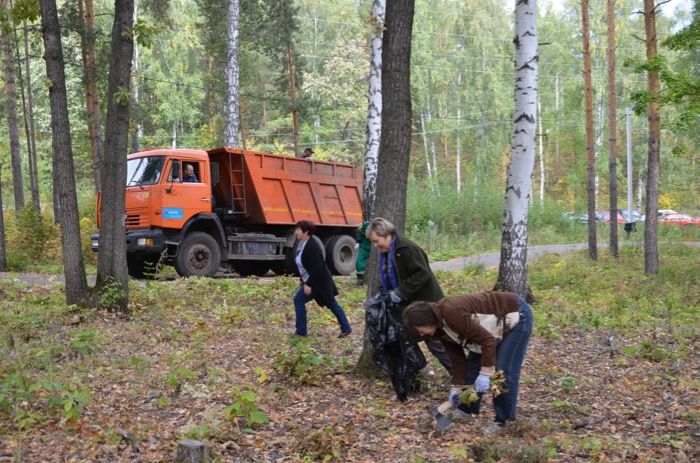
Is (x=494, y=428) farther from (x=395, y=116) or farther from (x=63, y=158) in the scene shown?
(x=63, y=158)

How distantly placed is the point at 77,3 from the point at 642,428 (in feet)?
59.7

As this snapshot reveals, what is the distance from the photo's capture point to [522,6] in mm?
10516

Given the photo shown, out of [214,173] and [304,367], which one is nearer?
[304,367]

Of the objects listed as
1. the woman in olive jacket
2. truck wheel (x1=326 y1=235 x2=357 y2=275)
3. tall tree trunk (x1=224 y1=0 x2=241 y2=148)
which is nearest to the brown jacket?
the woman in olive jacket

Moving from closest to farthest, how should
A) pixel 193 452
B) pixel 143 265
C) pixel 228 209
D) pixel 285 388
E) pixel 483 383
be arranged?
pixel 193 452 < pixel 483 383 < pixel 285 388 < pixel 143 265 < pixel 228 209

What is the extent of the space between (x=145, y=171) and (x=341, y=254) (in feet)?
18.7

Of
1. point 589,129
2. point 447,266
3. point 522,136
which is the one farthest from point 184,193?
point 589,129

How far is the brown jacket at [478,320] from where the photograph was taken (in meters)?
5.20

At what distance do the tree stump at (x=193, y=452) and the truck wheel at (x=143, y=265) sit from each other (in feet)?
35.9

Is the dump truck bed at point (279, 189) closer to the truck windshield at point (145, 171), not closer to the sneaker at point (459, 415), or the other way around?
the truck windshield at point (145, 171)

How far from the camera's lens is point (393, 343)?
6.41 m

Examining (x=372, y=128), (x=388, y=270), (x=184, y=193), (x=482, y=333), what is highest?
(x=372, y=128)

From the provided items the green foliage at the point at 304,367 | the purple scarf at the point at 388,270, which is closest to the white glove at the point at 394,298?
the purple scarf at the point at 388,270

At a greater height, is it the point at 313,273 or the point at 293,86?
the point at 293,86
